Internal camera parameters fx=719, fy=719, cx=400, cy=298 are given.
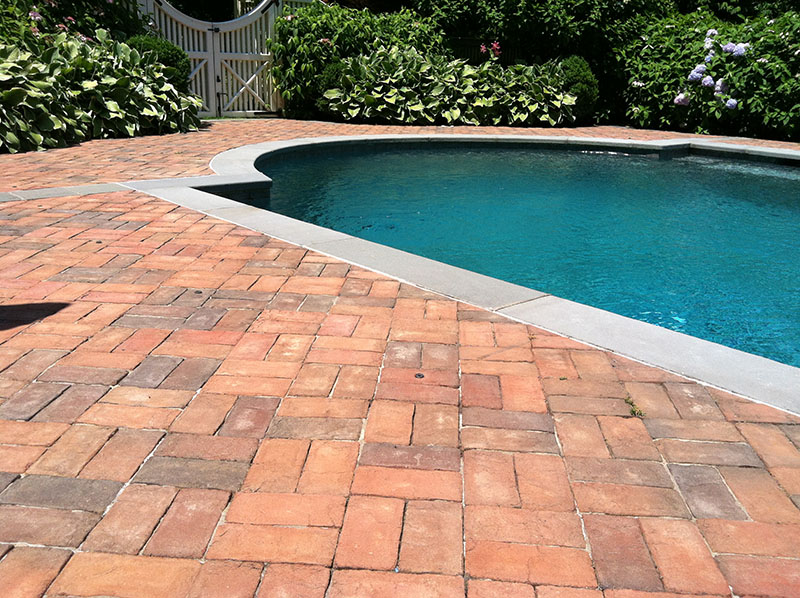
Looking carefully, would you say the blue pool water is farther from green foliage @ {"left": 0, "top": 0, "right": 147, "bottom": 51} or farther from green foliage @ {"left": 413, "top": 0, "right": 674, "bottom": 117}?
green foliage @ {"left": 0, "top": 0, "right": 147, "bottom": 51}

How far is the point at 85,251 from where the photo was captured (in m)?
4.05

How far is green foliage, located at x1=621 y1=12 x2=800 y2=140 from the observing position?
→ 409 inches

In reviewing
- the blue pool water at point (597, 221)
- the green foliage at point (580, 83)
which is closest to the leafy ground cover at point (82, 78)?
the blue pool water at point (597, 221)

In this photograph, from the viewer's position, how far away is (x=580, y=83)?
38.7ft

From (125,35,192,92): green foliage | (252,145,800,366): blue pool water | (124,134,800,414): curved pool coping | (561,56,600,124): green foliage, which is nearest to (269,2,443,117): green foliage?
(125,35,192,92): green foliage

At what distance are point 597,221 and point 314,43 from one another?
6682 mm

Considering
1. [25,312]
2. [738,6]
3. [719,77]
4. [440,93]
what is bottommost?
[25,312]

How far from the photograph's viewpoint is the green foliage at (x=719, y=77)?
10383 mm

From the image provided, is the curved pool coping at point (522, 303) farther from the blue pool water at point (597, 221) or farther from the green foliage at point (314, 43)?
the green foliage at point (314, 43)

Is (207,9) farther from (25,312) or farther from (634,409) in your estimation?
(634,409)

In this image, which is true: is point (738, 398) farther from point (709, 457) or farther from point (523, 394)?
point (523, 394)

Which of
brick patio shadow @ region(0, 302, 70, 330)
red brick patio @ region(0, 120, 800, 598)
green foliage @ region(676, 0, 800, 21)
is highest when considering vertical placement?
green foliage @ region(676, 0, 800, 21)

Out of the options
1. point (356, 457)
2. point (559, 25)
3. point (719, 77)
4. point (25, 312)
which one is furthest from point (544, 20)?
point (356, 457)

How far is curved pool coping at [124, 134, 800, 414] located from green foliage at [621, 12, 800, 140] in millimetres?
7831
